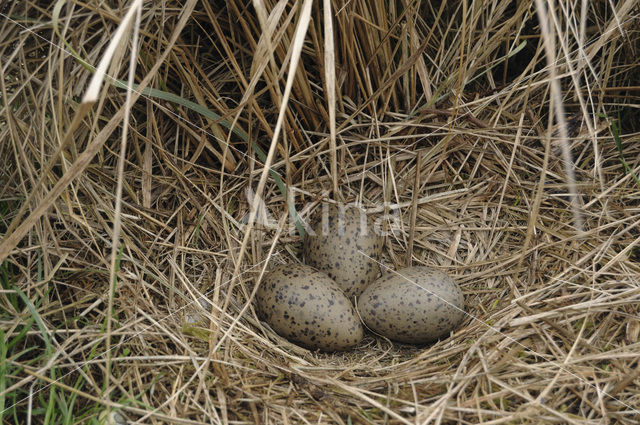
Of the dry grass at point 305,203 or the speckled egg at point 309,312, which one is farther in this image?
the speckled egg at point 309,312

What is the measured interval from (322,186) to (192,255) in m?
0.52

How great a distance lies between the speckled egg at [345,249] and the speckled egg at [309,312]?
10cm

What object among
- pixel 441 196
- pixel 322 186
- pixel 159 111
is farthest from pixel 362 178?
pixel 159 111

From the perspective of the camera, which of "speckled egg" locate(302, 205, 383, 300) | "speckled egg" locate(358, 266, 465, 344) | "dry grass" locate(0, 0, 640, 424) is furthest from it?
"speckled egg" locate(302, 205, 383, 300)

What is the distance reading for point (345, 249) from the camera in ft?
6.26

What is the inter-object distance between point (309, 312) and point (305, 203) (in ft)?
1.47

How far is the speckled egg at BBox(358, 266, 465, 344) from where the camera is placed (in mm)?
1739

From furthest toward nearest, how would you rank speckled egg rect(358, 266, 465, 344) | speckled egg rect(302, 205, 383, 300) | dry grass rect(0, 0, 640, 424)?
1. speckled egg rect(302, 205, 383, 300)
2. speckled egg rect(358, 266, 465, 344)
3. dry grass rect(0, 0, 640, 424)

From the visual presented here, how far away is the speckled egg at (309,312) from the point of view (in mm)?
1744

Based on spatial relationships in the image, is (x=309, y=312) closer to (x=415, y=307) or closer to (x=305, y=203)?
(x=415, y=307)

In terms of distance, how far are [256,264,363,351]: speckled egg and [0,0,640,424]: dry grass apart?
0.23 feet

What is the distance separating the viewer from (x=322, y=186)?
2041 millimetres

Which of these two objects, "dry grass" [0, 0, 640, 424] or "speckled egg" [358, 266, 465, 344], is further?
"speckled egg" [358, 266, 465, 344]

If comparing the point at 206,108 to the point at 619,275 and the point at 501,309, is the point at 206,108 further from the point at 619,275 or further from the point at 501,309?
the point at 619,275
